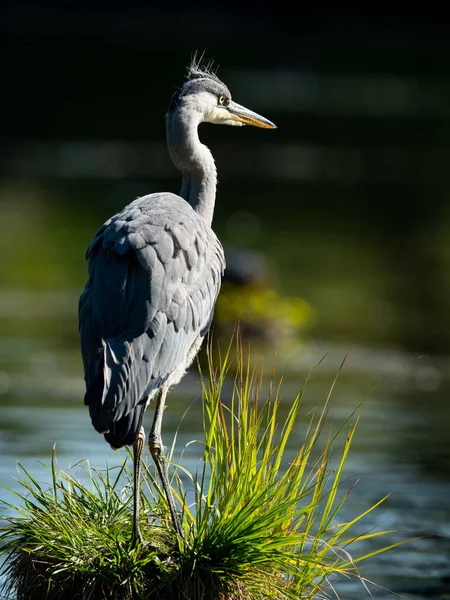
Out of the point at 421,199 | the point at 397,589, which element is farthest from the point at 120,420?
the point at 421,199

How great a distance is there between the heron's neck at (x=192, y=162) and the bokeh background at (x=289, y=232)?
167 centimetres

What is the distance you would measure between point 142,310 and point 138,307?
0.07ft

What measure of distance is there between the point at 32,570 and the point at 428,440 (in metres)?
4.39

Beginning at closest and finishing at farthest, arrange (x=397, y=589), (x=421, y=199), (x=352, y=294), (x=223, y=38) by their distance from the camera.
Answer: (x=397, y=589), (x=352, y=294), (x=421, y=199), (x=223, y=38)

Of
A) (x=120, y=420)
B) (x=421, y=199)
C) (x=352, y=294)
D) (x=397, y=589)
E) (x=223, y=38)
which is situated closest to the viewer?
(x=120, y=420)

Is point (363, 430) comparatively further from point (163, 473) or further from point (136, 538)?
point (136, 538)

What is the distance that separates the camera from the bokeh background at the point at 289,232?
9.01 metres

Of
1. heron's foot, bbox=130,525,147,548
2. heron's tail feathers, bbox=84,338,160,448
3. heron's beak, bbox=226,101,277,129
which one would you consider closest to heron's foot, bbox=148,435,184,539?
heron's foot, bbox=130,525,147,548

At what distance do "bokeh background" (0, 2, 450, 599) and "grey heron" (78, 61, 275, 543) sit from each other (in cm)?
156

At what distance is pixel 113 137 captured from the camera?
2581 cm

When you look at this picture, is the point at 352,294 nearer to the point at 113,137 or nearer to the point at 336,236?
the point at 336,236

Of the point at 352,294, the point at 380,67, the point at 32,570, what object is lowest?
the point at 32,570

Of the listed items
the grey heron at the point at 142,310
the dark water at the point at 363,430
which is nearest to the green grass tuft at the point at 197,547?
the grey heron at the point at 142,310

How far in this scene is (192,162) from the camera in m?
6.75
